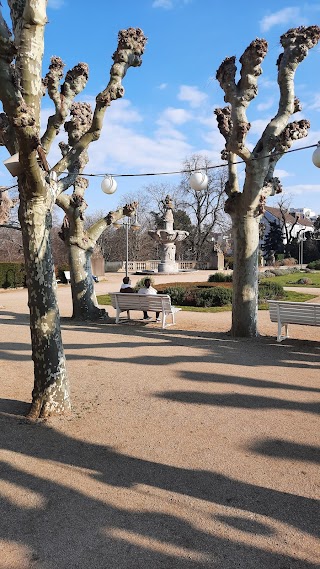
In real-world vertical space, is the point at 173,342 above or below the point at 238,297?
below

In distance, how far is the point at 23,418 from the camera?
195 inches

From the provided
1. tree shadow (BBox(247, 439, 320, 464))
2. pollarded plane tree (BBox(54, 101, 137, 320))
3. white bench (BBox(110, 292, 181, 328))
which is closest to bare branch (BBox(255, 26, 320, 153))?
white bench (BBox(110, 292, 181, 328))

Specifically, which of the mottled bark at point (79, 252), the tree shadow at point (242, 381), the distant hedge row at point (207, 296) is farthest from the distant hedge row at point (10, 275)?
the tree shadow at point (242, 381)

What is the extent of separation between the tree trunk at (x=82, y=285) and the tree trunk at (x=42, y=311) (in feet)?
22.6

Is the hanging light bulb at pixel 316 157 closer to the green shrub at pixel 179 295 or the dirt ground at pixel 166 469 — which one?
the dirt ground at pixel 166 469

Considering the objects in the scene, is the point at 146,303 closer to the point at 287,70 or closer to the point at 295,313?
the point at 295,313

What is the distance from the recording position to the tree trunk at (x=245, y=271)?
31.3 ft

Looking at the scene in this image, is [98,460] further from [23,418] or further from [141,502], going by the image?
[23,418]

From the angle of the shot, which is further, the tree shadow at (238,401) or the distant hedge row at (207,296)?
the distant hedge row at (207,296)

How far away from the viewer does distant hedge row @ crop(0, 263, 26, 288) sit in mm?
25109

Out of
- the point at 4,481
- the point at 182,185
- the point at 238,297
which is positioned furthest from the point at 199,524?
the point at 182,185

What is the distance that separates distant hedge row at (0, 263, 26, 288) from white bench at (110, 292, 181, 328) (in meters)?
14.9

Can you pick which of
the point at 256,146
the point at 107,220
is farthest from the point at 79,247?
the point at 256,146

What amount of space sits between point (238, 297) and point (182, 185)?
47429mm
